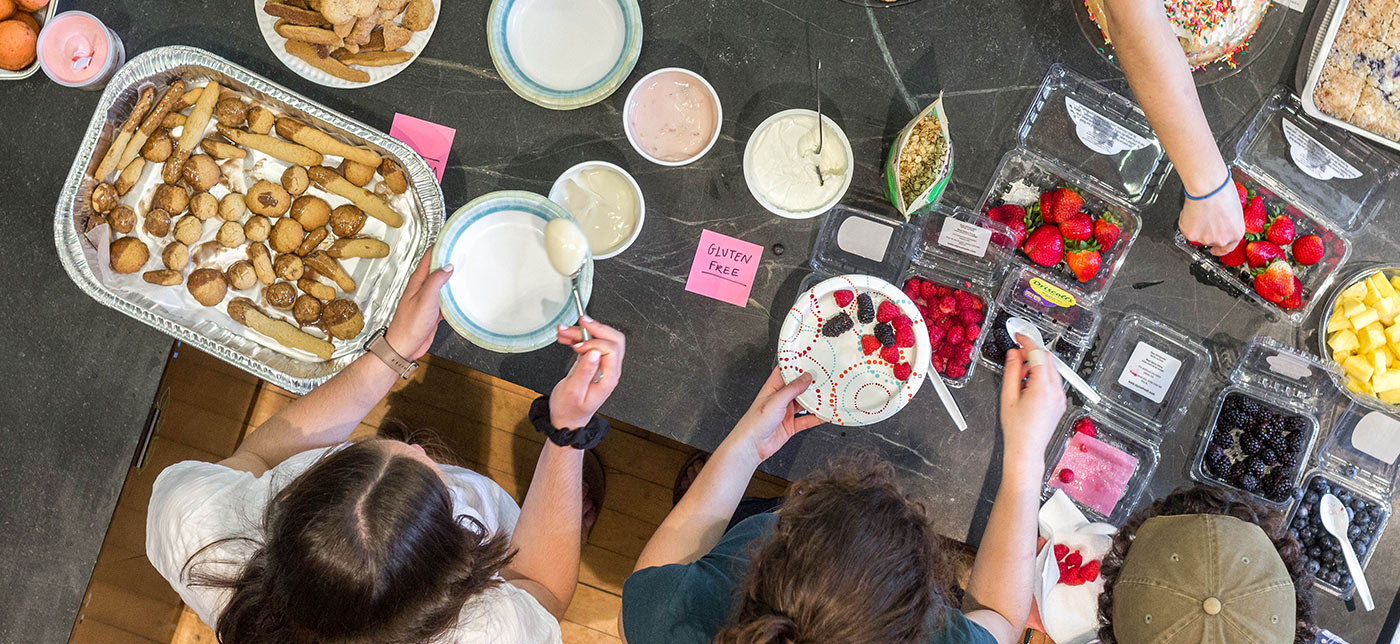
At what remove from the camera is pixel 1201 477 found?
1.70 metres

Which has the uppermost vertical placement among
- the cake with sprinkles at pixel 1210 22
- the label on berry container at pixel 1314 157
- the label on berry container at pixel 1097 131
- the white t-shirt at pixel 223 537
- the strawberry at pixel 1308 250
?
the cake with sprinkles at pixel 1210 22

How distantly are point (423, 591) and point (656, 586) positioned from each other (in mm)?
408

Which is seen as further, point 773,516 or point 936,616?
point 773,516

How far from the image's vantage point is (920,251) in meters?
1.71

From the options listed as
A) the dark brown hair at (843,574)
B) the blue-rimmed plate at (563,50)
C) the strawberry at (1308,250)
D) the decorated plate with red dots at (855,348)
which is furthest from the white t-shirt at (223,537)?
the strawberry at (1308,250)

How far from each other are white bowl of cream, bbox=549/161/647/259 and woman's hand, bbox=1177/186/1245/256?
1.10m

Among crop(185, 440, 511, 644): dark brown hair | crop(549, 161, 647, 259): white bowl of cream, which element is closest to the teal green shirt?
crop(185, 440, 511, 644): dark brown hair

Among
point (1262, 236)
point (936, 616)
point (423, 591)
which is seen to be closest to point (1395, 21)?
point (1262, 236)

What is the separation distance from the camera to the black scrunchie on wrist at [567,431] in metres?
1.53

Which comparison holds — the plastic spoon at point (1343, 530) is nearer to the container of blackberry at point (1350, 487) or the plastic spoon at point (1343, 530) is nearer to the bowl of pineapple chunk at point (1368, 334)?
the container of blackberry at point (1350, 487)

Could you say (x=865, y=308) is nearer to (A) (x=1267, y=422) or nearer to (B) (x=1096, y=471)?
(B) (x=1096, y=471)

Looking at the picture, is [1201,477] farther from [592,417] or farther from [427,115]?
[427,115]


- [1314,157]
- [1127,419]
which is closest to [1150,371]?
[1127,419]

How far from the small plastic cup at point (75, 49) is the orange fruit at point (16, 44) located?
4cm
